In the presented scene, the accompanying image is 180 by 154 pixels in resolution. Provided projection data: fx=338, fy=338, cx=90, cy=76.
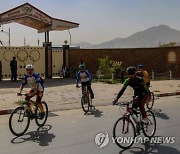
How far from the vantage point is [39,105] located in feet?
30.8

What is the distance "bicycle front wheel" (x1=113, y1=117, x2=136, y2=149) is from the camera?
7.13 m

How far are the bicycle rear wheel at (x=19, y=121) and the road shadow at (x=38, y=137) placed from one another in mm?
192

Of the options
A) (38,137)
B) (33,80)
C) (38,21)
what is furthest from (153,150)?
(38,21)

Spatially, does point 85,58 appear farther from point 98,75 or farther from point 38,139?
point 38,139

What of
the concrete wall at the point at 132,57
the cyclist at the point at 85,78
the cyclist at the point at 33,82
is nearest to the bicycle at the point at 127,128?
the cyclist at the point at 33,82

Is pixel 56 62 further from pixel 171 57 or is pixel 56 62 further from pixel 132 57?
pixel 171 57

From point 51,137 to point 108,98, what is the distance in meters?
8.00

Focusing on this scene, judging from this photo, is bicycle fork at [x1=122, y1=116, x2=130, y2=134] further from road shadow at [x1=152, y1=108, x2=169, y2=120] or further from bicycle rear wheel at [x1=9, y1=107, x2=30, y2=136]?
road shadow at [x1=152, y1=108, x2=169, y2=120]

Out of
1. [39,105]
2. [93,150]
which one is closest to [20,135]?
[39,105]

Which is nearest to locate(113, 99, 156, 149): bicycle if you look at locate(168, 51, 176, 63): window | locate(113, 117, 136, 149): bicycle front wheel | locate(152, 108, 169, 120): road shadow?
locate(113, 117, 136, 149): bicycle front wheel

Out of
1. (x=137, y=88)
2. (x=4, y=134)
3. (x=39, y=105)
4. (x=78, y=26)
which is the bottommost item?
(x=4, y=134)

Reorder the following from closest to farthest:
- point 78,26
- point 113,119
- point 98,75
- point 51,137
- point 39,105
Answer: point 51,137
point 39,105
point 113,119
point 98,75
point 78,26

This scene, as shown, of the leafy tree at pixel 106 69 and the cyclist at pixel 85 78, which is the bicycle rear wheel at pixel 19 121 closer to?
the cyclist at pixel 85 78

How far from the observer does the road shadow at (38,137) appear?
7.81 meters
